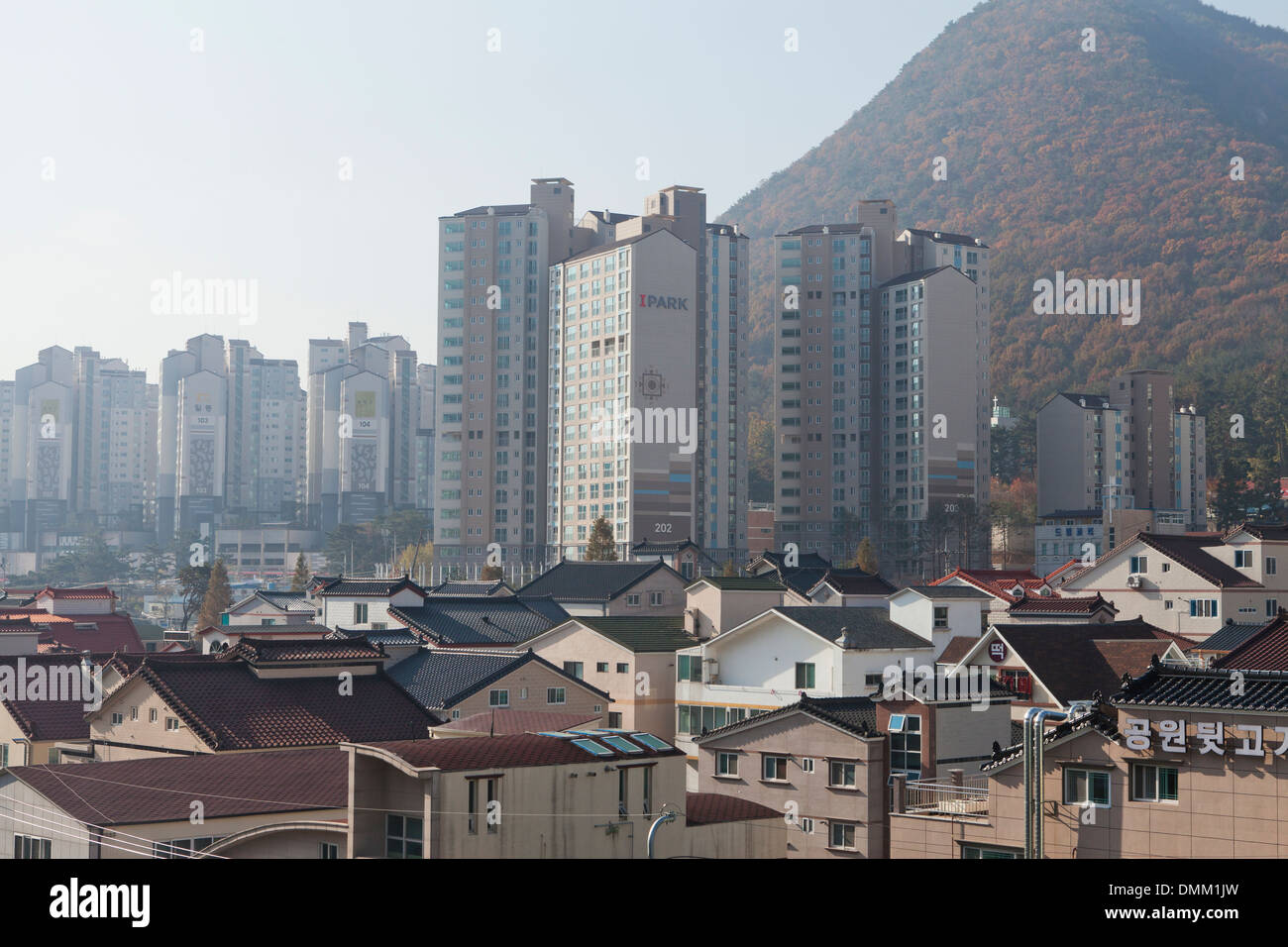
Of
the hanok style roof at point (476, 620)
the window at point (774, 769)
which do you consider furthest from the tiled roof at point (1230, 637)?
the hanok style roof at point (476, 620)

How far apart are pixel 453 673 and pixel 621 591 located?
1876 centimetres

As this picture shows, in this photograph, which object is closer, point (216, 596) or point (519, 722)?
point (519, 722)

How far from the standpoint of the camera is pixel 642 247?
11369 centimetres

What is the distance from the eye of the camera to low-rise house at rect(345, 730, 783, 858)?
776 inches

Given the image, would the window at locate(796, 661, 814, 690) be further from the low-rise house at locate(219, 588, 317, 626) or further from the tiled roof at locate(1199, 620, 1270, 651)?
the low-rise house at locate(219, 588, 317, 626)

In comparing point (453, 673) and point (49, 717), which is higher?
point (453, 673)

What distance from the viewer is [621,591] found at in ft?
190

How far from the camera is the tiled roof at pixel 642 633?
43312 millimetres

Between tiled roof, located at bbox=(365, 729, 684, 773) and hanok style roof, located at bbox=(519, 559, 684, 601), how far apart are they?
115 ft

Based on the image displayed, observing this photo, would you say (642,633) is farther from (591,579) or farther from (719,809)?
(719,809)

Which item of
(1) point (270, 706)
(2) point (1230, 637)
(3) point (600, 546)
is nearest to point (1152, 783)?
(1) point (270, 706)
